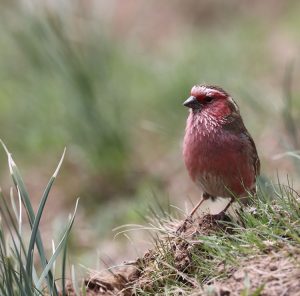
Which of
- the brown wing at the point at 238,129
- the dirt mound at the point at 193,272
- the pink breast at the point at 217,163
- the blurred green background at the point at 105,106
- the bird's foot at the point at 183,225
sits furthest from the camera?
the blurred green background at the point at 105,106

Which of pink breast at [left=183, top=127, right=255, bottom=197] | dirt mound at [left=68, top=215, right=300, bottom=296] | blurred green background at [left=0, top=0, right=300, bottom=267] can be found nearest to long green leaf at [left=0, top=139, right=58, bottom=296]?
dirt mound at [left=68, top=215, right=300, bottom=296]

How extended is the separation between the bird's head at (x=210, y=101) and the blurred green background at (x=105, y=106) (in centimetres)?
163

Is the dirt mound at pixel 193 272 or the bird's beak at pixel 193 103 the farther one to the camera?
the bird's beak at pixel 193 103

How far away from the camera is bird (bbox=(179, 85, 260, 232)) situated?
5.35 m

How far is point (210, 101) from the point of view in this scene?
5.67m

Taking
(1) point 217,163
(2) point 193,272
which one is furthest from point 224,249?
(1) point 217,163

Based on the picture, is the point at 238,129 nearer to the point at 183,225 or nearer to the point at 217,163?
the point at 217,163

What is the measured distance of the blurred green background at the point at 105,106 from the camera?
834cm

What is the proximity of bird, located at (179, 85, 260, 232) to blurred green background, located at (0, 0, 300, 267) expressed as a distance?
1.67 meters

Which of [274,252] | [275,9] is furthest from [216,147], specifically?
[275,9]

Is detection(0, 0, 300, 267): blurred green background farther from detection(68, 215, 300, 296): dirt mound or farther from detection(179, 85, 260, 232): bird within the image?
detection(68, 215, 300, 296): dirt mound

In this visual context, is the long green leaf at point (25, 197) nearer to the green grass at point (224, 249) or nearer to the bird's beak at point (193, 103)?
the green grass at point (224, 249)

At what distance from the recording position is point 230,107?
568 centimetres

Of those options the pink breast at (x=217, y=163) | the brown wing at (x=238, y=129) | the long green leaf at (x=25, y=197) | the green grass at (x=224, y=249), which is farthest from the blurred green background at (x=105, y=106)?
the long green leaf at (x=25, y=197)
